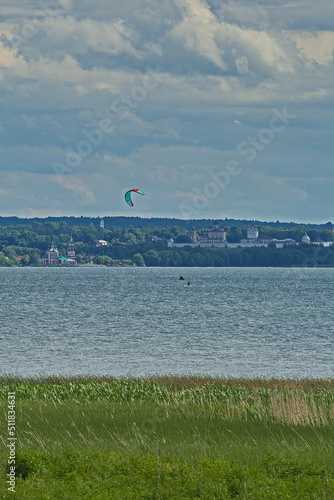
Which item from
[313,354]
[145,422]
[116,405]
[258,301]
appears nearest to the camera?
[145,422]

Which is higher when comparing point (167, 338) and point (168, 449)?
point (167, 338)

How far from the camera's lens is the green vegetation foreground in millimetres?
15367

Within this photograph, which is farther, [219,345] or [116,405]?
[219,345]

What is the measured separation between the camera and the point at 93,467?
16609mm

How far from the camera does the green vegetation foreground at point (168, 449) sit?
15.4 metres

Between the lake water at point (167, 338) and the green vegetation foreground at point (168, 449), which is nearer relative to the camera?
the green vegetation foreground at point (168, 449)

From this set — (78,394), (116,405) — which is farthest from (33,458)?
(78,394)

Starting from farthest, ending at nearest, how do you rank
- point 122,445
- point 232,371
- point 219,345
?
point 219,345 → point 232,371 → point 122,445

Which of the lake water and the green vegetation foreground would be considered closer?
the green vegetation foreground

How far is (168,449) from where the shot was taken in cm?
1897

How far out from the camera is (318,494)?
15.2m

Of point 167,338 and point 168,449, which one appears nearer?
point 168,449

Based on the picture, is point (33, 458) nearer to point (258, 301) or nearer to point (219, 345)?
point (219, 345)

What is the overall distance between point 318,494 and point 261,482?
1.01 m
